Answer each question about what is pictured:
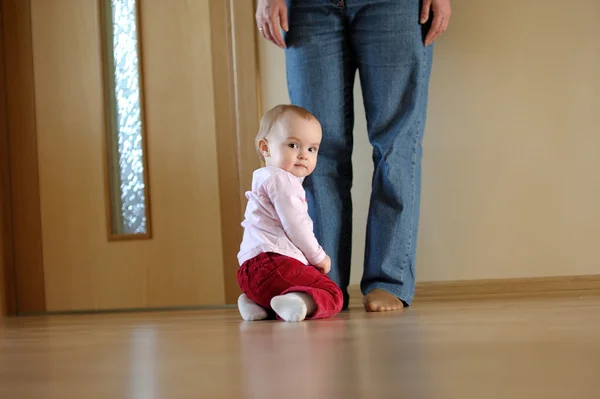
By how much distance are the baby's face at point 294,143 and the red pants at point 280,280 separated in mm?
209

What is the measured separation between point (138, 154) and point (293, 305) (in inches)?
46.4

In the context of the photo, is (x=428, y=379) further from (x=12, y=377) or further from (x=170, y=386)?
(x=12, y=377)

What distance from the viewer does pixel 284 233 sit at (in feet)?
5.38

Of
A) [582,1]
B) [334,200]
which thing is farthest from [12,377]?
[582,1]

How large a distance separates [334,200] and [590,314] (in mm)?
750

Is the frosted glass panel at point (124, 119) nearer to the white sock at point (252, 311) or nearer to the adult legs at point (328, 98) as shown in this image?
the adult legs at point (328, 98)

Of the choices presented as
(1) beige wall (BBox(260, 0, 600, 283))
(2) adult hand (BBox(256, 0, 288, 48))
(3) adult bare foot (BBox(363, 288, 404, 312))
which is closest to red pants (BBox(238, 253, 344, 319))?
(3) adult bare foot (BBox(363, 288, 404, 312))

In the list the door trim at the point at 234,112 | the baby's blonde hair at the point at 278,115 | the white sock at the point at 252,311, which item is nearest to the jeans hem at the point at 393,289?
the white sock at the point at 252,311

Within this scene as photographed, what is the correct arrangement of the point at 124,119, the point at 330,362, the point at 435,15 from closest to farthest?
the point at 330,362 < the point at 435,15 < the point at 124,119

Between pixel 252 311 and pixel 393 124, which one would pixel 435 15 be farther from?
pixel 252 311

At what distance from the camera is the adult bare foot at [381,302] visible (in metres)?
1.70

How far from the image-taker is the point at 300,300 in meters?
1.47

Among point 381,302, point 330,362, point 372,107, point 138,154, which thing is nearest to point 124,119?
point 138,154

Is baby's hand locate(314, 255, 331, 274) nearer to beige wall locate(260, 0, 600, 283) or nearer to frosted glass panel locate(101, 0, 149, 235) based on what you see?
beige wall locate(260, 0, 600, 283)
